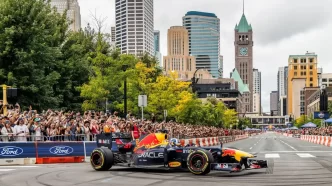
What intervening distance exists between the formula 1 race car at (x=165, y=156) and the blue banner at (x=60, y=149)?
5.11 meters

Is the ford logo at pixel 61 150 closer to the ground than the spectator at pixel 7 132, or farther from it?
closer to the ground

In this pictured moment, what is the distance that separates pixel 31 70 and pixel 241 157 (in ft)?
87.9

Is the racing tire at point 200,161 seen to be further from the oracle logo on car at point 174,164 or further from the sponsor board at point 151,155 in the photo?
the sponsor board at point 151,155

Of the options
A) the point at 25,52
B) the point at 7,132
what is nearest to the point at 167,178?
the point at 7,132

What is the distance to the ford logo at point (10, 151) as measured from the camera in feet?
69.6

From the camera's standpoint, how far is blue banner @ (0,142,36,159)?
21.2 m

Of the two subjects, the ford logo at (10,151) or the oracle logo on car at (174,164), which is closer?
the oracle logo on car at (174,164)

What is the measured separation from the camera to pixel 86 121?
25.4 m

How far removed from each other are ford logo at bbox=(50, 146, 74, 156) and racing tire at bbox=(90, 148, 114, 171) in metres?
5.89

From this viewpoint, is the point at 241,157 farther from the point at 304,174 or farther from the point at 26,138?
the point at 26,138

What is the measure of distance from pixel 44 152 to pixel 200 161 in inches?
377

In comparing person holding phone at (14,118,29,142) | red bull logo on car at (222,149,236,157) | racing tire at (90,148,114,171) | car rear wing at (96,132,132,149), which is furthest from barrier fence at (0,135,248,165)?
red bull logo on car at (222,149,236,157)

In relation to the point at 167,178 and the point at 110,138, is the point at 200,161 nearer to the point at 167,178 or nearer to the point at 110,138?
the point at 167,178

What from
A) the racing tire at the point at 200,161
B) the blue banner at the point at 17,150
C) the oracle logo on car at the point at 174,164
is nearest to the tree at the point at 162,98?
the blue banner at the point at 17,150
